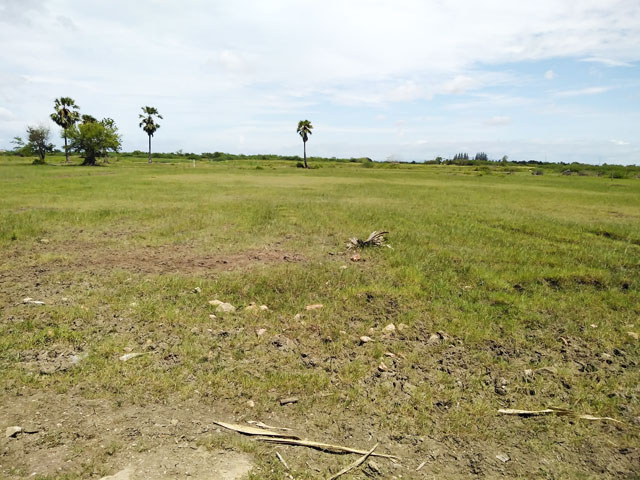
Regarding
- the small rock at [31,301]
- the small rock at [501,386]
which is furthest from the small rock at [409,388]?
the small rock at [31,301]

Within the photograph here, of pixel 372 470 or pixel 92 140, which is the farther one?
pixel 92 140

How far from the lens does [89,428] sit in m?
3.88

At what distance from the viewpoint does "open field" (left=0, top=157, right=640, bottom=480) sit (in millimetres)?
3781

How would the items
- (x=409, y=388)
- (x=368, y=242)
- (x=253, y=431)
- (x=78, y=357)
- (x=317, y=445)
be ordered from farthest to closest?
1. (x=368, y=242)
2. (x=78, y=357)
3. (x=409, y=388)
4. (x=253, y=431)
5. (x=317, y=445)

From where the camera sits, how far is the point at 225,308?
22.8 ft

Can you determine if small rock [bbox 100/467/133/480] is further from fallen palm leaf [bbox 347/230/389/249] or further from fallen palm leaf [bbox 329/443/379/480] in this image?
fallen palm leaf [bbox 347/230/389/249]

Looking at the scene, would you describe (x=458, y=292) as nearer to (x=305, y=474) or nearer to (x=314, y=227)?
(x=305, y=474)

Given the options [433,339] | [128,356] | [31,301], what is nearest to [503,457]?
[433,339]

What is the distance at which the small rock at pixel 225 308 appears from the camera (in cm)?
686

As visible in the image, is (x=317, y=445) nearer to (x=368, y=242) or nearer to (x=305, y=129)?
(x=368, y=242)

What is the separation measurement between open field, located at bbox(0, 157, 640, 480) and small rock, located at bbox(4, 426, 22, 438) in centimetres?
12

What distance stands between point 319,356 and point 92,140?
258 ft

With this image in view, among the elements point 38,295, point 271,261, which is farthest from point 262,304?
point 38,295

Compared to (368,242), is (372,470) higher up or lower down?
lower down
